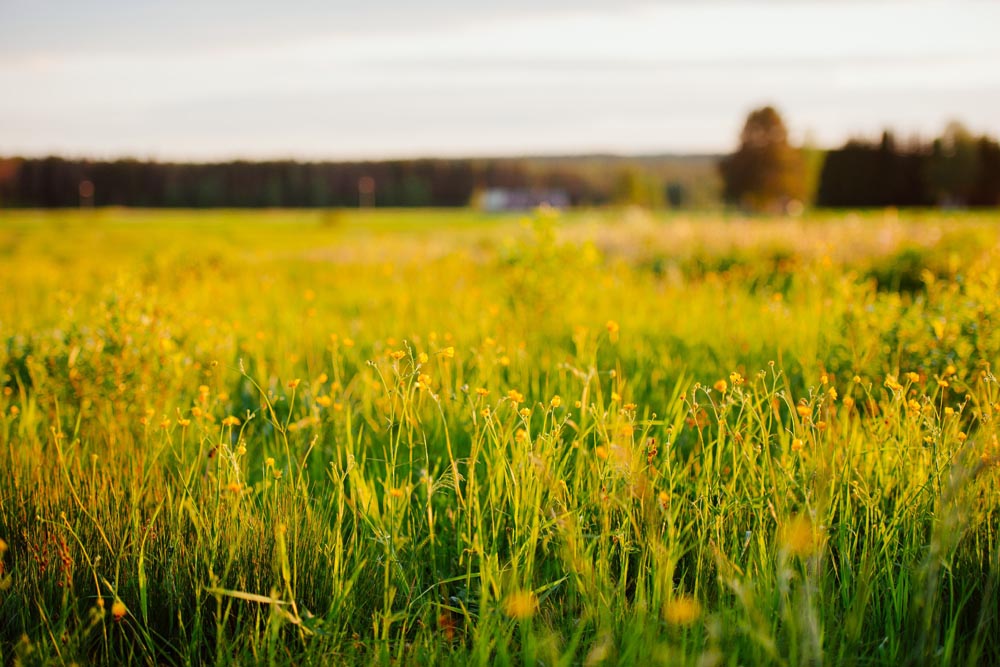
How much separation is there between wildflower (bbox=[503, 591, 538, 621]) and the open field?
0.02m

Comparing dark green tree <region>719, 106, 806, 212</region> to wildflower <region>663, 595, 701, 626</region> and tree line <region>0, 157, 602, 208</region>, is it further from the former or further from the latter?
tree line <region>0, 157, 602, 208</region>

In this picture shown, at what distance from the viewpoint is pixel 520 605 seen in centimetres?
191

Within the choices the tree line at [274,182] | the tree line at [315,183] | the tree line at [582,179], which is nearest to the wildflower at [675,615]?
the tree line at [582,179]

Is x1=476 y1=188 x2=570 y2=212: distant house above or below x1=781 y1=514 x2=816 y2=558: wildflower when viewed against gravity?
above

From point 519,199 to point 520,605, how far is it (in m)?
103

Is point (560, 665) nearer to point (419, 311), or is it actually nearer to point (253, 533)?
point (253, 533)

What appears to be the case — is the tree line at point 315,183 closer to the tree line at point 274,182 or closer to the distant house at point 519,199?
the tree line at point 274,182

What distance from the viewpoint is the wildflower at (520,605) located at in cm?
187

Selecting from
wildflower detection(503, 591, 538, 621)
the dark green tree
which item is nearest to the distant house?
the dark green tree

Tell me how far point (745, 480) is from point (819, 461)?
366mm

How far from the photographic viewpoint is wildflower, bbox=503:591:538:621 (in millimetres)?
1872

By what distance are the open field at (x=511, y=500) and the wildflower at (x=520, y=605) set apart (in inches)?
0.6

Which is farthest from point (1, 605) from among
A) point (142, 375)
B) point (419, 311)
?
point (419, 311)

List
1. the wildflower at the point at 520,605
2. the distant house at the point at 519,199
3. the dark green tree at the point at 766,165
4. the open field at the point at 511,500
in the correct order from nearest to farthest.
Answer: the wildflower at the point at 520,605, the open field at the point at 511,500, the dark green tree at the point at 766,165, the distant house at the point at 519,199
